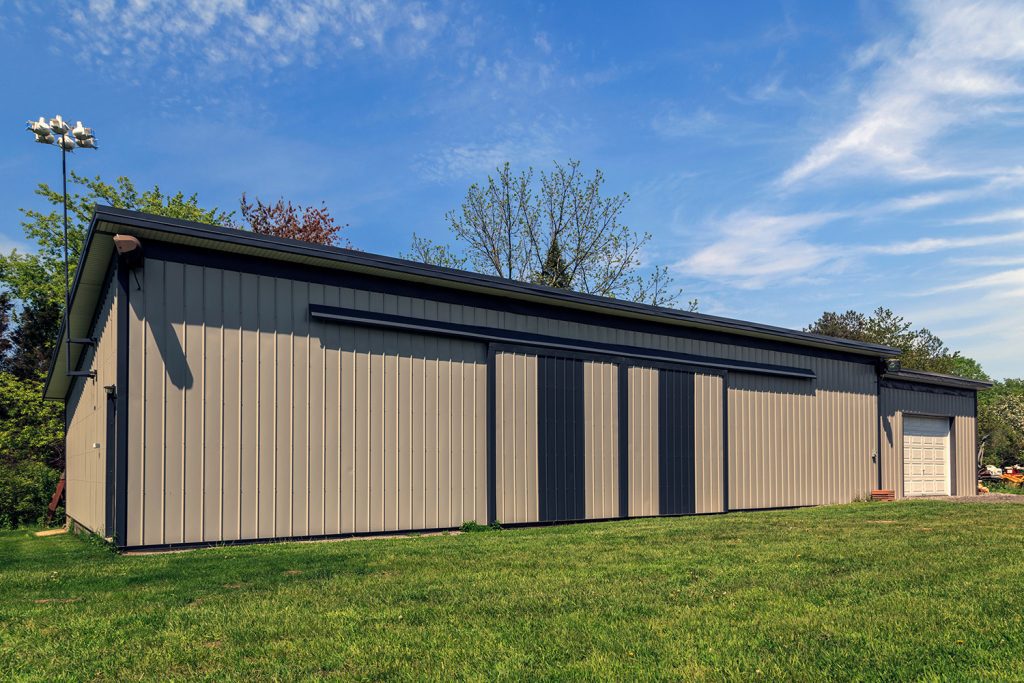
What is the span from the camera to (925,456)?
22078 millimetres

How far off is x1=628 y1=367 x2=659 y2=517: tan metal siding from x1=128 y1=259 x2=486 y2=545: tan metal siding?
11.2 feet

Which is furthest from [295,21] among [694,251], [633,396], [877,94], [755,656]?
[694,251]

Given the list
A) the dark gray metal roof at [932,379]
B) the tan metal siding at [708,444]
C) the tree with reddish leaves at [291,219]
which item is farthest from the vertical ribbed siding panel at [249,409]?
the tree with reddish leaves at [291,219]

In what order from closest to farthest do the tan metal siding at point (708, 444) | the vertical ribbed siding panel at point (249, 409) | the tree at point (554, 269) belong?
the vertical ribbed siding panel at point (249, 409), the tan metal siding at point (708, 444), the tree at point (554, 269)

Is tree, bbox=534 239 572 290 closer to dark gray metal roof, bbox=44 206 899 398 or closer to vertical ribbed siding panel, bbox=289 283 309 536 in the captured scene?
dark gray metal roof, bbox=44 206 899 398

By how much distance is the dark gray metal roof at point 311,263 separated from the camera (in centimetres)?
980

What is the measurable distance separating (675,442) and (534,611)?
10.3m

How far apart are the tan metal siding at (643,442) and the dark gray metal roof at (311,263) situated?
1.26m

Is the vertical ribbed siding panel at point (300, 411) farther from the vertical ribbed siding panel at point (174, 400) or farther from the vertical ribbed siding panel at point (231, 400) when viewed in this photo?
the vertical ribbed siding panel at point (174, 400)

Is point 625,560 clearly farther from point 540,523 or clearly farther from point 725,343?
point 725,343

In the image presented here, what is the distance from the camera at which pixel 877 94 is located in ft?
48.8

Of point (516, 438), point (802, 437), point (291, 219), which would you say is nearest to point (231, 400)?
point (516, 438)

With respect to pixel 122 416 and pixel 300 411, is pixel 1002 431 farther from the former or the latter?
pixel 122 416

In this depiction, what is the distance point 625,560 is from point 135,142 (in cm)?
2256
